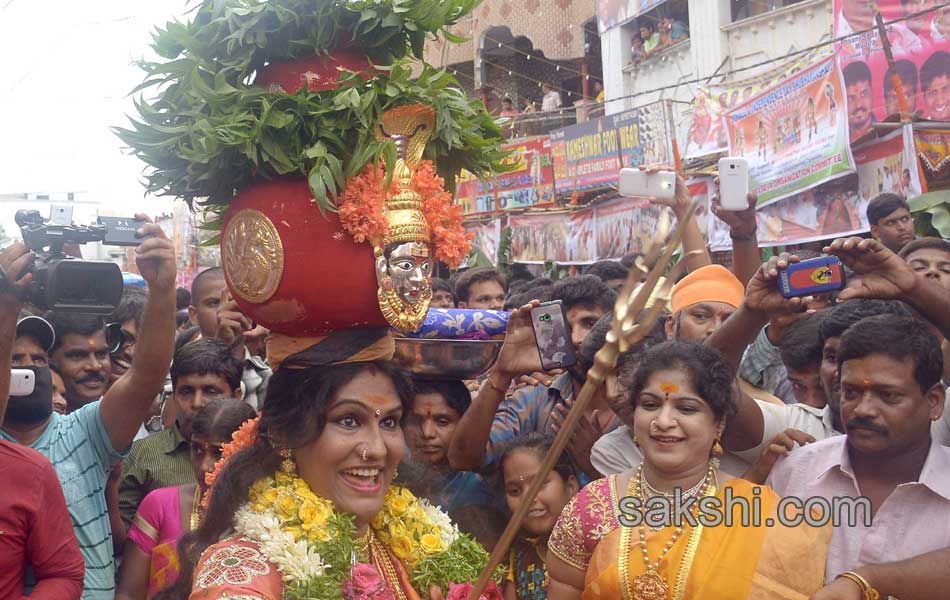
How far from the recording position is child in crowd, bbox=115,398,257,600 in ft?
11.9

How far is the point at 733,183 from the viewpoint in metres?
3.99

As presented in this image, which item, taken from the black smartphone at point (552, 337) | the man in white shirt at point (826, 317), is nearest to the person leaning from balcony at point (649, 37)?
the man in white shirt at point (826, 317)

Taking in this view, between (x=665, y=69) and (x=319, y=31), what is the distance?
1751cm

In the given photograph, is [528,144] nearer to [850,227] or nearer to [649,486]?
[850,227]

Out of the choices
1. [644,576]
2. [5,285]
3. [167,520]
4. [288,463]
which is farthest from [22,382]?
[644,576]

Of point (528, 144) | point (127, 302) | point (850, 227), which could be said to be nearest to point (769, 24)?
point (528, 144)

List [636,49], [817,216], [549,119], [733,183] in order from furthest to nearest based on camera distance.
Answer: [549,119], [636,49], [817,216], [733,183]

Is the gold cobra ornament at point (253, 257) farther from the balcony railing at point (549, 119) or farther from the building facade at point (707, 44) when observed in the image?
the balcony railing at point (549, 119)

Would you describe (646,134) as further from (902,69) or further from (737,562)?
(737,562)

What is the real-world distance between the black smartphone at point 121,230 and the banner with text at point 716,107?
368 inches

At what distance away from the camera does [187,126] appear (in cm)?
252

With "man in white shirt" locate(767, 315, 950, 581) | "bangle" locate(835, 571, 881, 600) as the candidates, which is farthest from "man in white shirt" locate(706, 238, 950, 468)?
"bangle" locate(835, 571, 881, 600)

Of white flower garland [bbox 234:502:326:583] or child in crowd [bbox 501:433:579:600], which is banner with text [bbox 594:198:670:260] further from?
white flower garland [bbox 234:502:326:583]

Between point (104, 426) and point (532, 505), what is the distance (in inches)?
63.4
